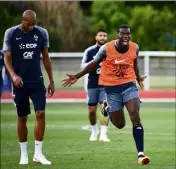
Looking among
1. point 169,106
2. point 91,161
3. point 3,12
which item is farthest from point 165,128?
point 3,12

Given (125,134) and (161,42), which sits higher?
(125,134)

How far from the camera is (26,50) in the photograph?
10.9 m

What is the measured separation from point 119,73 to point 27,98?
1460 millimetres

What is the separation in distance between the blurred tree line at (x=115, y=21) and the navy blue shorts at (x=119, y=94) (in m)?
27.1

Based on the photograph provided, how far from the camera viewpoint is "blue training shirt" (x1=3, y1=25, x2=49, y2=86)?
10875 mm

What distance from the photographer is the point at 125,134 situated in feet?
53.1

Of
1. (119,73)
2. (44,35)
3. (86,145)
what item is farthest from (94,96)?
(44,35)

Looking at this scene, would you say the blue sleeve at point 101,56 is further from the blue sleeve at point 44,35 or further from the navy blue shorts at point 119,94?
the blue sleeve at point 44,35

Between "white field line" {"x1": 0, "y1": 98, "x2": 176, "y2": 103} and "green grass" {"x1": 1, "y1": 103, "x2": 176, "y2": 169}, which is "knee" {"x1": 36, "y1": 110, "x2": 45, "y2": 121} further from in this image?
"white field line" {"x1": 0, "y1": 98, "x2": 176, "y2": 103}

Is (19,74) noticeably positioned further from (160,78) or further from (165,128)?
(160,78)

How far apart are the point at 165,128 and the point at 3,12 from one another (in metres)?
18.7

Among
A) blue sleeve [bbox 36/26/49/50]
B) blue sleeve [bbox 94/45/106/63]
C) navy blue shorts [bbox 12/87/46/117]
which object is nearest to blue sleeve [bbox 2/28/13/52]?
blue sleeve [bbox 36/26/49/50]

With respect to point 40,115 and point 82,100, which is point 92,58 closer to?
point 40,115

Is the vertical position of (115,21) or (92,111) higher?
(92,111)
